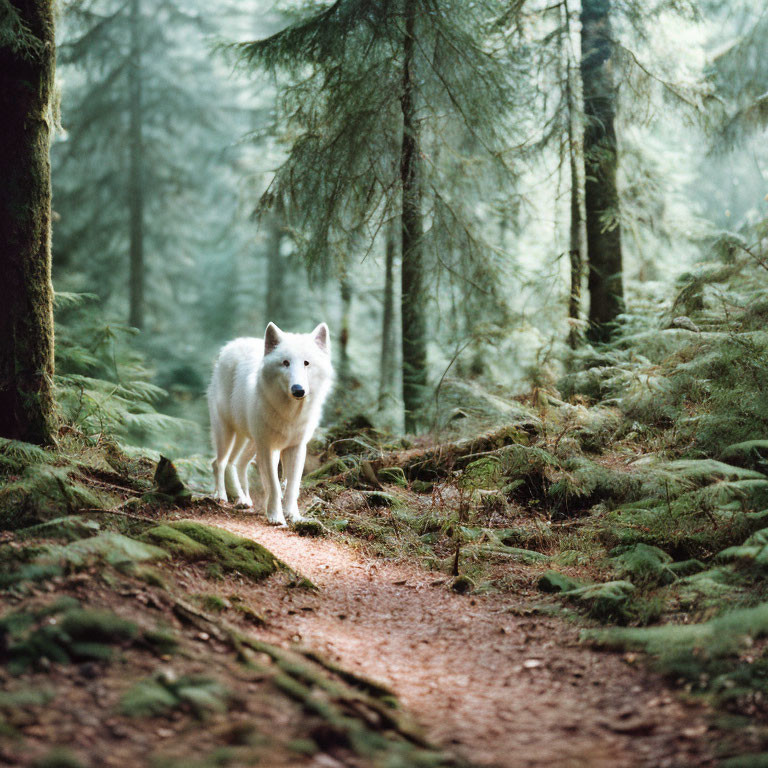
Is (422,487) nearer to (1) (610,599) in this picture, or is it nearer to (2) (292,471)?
(2) (292,471)

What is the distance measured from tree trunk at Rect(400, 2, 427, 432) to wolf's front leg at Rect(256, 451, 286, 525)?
3476 mm

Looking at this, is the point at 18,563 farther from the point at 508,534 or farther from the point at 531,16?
the point at 531,16

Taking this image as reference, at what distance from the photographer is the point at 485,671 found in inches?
135

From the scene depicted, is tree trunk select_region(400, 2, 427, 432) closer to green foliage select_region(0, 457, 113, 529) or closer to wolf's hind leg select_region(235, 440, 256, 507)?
wolf's hind leg select_region(235, 440, 256, 507)

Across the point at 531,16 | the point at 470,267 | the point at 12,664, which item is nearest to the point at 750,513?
the point at 12,664

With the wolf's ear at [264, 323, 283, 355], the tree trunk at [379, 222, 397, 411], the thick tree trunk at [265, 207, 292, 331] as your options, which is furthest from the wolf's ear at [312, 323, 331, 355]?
the thick tree trunk at [265, 207, 292, 331]

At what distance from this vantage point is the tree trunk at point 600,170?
9266 mm

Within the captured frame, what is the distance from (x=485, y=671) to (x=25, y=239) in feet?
17.1

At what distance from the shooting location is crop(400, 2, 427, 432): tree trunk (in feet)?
27.5

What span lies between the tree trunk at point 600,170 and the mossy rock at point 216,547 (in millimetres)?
7056

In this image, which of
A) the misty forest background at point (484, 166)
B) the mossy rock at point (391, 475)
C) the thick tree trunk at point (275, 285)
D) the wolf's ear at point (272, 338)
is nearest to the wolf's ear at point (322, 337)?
the wolf's ear at point (272, 338)

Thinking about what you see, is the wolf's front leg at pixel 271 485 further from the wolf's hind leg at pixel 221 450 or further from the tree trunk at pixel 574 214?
the tree trunk at pixel 574 214

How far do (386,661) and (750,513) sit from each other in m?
2.65

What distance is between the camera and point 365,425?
9.91 meters
